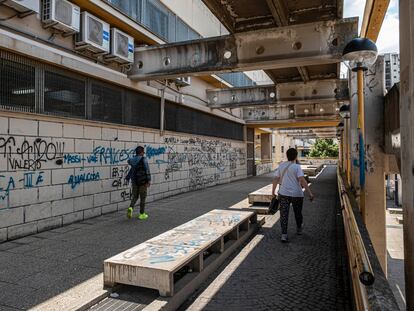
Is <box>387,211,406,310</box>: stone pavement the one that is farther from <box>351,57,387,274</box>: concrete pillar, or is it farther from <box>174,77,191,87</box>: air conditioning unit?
<box>174,77,191,87</box>: air conditioning unit

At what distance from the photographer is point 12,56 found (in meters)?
5.90

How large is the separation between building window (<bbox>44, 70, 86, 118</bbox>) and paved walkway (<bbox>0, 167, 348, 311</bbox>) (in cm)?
253

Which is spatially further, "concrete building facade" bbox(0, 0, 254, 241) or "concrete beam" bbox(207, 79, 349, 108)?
"concrete beam" bbox(207, 79, 349, 108)

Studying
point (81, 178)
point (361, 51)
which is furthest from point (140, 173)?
point (361, 51)

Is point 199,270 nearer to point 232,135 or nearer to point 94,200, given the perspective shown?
point 94,200

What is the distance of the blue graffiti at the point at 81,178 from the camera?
7.19 meters

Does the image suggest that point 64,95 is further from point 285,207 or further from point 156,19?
point 285,207

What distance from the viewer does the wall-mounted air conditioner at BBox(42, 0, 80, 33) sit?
635 cm

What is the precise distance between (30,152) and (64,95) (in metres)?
1.54

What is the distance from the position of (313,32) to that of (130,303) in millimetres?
6475

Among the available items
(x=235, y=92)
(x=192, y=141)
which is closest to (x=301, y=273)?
(x=192, y=141)

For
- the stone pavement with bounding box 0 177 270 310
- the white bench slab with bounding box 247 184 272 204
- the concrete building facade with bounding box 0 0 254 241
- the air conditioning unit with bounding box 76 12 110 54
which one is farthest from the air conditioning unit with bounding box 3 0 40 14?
the white bench slab with bounding box 247 184 272 204

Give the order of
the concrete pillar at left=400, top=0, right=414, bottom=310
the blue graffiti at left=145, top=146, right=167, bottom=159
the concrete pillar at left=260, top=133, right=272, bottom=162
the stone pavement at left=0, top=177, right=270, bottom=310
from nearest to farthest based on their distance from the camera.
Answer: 1. the concrete pillar at left=400, top=0, right=414, bottom=310
2. the stone pavement at left=0, top=177, right=270, bottom=310
3. the blue graffiti at left=145, top=146, right=167, bottom=159
4. the concrete pillar at left=260, top=133, right=272, bottom=162

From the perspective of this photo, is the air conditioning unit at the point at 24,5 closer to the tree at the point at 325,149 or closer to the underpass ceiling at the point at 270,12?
the underpass ceiling at the point at 270,12
